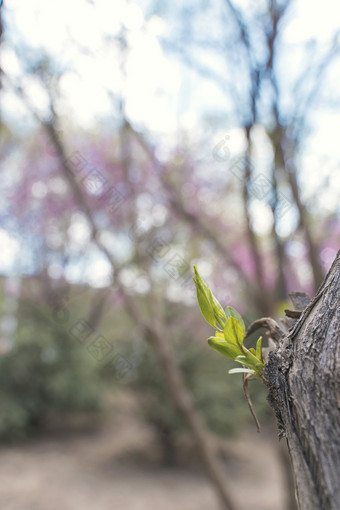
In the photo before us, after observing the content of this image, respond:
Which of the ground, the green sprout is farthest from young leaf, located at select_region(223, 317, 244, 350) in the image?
the ground

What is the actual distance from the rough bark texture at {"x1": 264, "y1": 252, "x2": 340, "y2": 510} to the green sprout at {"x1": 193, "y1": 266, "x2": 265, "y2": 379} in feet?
0.10

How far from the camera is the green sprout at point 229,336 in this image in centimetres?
54

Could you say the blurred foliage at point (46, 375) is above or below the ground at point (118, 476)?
above

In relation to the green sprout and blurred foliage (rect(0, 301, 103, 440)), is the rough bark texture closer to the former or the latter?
Result: the green sprout

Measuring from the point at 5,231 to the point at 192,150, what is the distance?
2.66 meters

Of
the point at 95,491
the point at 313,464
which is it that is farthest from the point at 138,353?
the point at 313,464

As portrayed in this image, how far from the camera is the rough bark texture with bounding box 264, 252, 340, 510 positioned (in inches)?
17.1

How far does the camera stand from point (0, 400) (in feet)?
19.4

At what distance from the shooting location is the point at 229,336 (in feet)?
1.81

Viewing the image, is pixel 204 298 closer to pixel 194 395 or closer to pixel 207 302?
pixel 207 302

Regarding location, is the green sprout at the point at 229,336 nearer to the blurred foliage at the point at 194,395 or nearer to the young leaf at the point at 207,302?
the young leaf at the point at 207,302

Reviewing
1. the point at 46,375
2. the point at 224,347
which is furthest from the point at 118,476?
the point at 224,347

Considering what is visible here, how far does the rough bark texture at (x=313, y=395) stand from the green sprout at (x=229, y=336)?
0.03 metres

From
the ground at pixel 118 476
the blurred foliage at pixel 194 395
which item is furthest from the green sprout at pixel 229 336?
the blurred foliage at pixel 194 395
